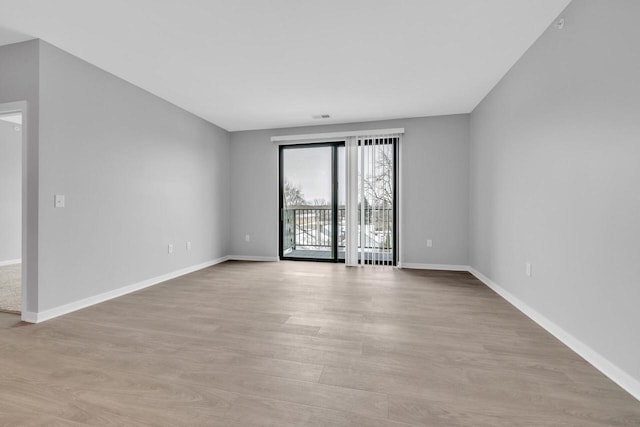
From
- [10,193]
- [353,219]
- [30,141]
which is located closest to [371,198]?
[353,219]

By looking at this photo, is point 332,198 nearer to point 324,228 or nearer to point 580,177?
point 324,228

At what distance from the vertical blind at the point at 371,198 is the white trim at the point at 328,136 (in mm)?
71

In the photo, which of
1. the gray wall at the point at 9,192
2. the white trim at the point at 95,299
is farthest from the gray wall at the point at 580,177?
the gray wall at the point at 9,192

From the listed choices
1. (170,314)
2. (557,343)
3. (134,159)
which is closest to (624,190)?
(557,343)

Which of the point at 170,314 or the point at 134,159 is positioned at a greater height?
the point at 134,159

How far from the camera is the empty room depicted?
149cm

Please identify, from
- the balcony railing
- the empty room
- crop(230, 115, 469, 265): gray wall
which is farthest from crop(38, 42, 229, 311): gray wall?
crop(230, 115, 469, 265): gray wall

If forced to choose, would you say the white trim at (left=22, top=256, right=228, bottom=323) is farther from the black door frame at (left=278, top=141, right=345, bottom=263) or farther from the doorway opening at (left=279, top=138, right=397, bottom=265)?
the doorway opening at (left=279, top=138, right=397, bottom=265)

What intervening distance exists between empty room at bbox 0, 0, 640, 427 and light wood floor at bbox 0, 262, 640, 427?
0.7 inches

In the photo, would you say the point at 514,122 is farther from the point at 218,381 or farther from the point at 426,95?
the point at 218,381

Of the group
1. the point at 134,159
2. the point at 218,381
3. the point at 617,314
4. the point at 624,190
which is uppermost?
the point at 134,159

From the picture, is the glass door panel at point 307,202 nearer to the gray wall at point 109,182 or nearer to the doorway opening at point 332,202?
the doorway opening at point 332,202

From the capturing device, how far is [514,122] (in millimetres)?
2838

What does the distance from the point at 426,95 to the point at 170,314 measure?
12.6 ft
